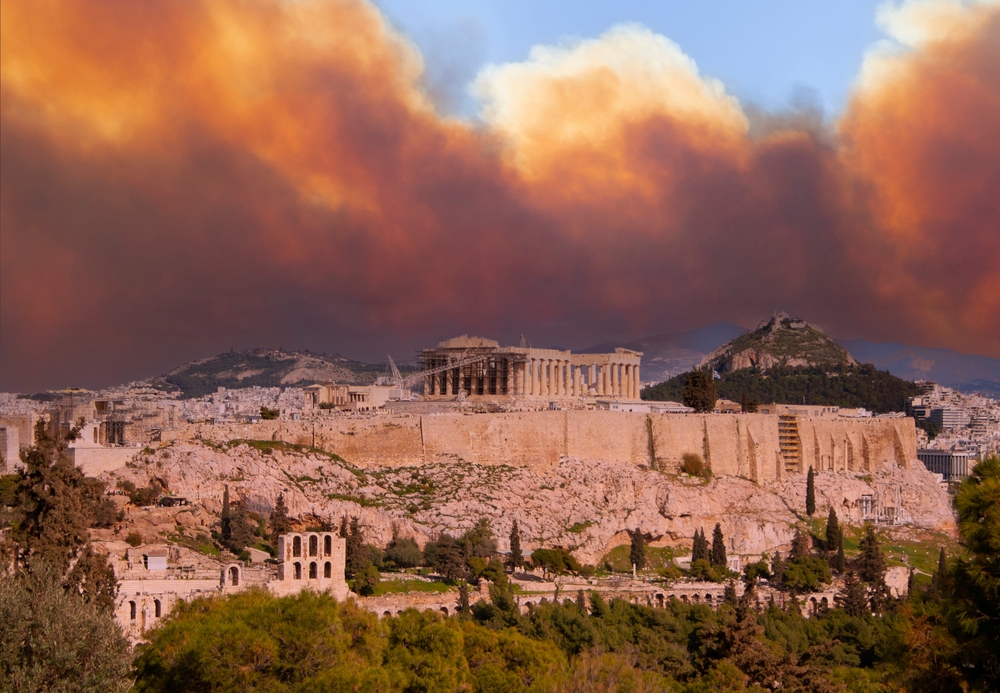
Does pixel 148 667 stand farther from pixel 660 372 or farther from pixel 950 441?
pixel 660 372

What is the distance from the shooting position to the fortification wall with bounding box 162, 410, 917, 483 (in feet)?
188

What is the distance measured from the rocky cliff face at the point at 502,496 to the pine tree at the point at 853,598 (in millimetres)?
9167

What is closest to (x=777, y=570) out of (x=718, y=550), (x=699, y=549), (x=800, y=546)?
(x=718, y=550)

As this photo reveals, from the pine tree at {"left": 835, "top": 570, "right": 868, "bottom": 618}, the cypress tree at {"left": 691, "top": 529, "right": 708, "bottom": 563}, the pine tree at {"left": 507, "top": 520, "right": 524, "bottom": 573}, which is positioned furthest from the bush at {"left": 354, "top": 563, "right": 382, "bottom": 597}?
the pine tree at {"left": 835, "top": 570, "right": 868, "bottom": 618}

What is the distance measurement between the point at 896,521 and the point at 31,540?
55.4m

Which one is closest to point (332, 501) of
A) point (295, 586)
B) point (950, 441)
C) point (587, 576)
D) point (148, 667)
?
point (587, 576)

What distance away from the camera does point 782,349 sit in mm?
136750

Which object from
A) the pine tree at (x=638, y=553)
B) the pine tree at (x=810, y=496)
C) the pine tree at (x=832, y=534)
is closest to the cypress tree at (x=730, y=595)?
the pine tree at (x=638, y=553)

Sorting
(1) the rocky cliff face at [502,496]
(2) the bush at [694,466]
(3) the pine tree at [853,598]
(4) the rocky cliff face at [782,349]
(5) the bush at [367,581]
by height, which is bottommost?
(3) the pine tree at [853,598]

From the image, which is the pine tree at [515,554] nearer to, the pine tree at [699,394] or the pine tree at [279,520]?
the pine tree at [279,520]

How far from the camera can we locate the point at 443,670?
29.9 metres

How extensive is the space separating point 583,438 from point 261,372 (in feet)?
311

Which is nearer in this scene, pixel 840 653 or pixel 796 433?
pixel 840 653

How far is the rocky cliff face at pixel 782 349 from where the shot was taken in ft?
441
